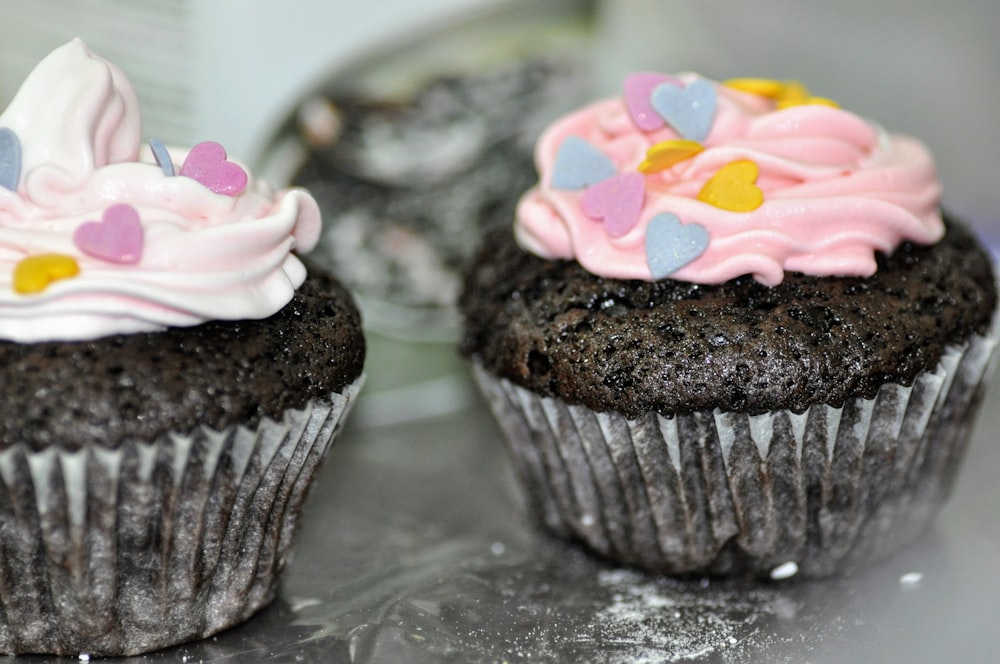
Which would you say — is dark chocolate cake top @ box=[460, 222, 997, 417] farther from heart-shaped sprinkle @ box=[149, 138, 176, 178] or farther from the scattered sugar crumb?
heart-shaped sprinkle @ box=[149, 138, 176, 178]

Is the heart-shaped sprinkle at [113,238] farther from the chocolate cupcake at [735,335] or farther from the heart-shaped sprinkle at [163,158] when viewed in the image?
the chocolate cupcake at [735,335]

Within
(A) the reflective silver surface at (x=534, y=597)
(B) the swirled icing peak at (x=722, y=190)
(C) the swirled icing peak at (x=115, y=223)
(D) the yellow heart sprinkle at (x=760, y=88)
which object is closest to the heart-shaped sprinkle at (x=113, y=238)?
(C) the swirled icing peak at (x=115, y=223)

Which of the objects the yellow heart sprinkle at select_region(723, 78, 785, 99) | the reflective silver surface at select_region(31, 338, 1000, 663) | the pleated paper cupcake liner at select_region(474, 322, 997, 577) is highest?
the yellow heart sprinkle at select_region(723, 78, 785, 99)

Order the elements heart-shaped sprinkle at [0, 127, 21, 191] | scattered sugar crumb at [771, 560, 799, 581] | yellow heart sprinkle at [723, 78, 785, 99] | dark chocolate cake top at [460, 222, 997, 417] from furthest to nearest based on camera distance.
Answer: yellow heart sprinkle at [723, 78, 785, 99] < scattered sugar crumb at [771, 560, 799, 581] < dark chocolate cake top at [460, 222, 997, 417] < heart-shaped sprinkle at [0, 127, 21, 191]

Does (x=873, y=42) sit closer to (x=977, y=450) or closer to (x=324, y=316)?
(x=977, y=450)

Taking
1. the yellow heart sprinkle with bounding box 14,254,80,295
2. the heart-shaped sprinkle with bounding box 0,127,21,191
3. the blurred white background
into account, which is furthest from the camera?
the blurred white background

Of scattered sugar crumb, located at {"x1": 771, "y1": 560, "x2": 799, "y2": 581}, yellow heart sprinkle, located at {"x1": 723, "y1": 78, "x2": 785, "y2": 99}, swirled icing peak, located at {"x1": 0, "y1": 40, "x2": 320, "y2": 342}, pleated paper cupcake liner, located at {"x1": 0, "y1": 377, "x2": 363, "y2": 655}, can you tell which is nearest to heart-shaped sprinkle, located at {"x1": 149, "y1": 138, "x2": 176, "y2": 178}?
swirled icing peak, located at {"x1": 0, "y1": 40, "x2": 320, "y2": 342}

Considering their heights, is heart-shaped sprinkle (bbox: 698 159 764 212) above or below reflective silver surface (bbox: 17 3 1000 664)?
above

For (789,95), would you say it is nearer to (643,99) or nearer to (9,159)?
(643,99)
